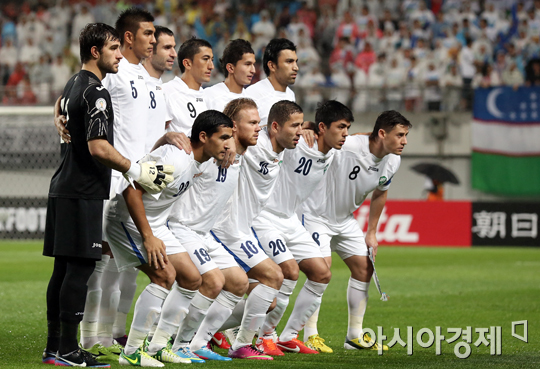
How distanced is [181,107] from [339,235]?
6.18ft

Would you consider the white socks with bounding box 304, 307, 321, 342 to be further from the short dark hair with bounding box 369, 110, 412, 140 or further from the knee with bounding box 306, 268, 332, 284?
the short dark hair with bounding box 369, 110, 412, 140

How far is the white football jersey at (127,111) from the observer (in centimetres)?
630

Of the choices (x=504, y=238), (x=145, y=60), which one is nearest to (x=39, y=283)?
(x=145, y=60)

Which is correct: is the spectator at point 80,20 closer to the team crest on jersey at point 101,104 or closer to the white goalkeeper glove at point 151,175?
the team crest on jersey at point 101,104

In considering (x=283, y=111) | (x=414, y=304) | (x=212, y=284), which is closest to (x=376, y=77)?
(x=414, y=304)

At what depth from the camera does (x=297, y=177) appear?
696cm

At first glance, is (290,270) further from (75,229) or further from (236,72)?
(236,72)

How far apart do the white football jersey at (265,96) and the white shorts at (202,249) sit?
1.63m

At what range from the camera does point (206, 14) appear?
22641 mm

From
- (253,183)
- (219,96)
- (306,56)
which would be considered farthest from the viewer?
(306,56)

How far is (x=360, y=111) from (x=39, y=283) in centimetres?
1083

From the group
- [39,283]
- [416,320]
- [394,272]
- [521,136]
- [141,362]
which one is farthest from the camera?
[521,136]

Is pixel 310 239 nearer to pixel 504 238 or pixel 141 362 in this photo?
pixel 141 362

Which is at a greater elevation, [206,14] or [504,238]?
[206,14]
